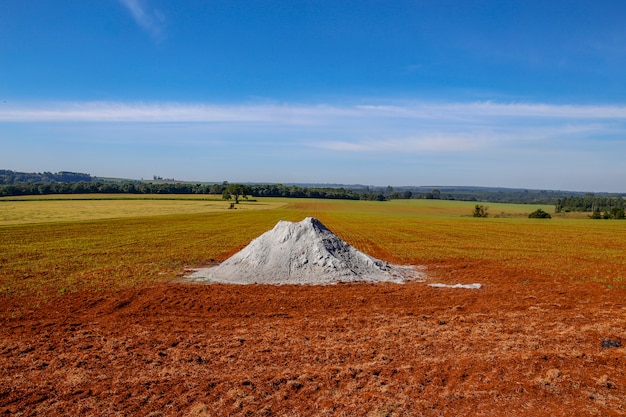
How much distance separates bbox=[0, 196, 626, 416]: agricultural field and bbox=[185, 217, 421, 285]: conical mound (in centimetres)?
145

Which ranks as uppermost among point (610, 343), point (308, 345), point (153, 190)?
point (153, 190)

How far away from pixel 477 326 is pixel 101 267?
21.1 meters

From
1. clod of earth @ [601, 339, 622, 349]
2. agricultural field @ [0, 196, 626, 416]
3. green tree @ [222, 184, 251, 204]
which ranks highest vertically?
green tree @ [222, 184, 251, 204]

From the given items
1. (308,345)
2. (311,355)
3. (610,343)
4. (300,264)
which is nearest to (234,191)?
(300,264)

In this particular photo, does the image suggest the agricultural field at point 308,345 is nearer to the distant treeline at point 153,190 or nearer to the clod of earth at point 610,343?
the clod of earth at point 610,343

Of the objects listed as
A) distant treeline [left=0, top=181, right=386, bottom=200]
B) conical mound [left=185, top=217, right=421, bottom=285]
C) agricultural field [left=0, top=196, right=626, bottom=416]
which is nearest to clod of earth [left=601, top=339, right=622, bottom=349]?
agricultural field [left=0, top=196, right=626, bottom=416]

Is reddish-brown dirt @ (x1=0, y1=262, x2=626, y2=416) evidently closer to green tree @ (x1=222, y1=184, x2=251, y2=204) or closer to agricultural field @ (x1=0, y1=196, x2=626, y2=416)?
agricultural field @ (x1=0, y1=196, x2=626, y2=416)

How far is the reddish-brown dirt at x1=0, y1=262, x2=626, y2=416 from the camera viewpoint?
321 inches

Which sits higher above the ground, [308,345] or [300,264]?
[300,264]

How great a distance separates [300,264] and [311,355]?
1133cm

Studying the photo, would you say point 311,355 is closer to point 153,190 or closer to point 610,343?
point 610,343

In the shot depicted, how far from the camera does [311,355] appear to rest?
1066 centimetres

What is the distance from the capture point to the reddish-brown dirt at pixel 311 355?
8.16m

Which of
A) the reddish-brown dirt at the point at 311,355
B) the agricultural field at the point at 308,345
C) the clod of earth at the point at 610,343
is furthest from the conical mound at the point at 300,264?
the clod of earth at the point at 610,343
